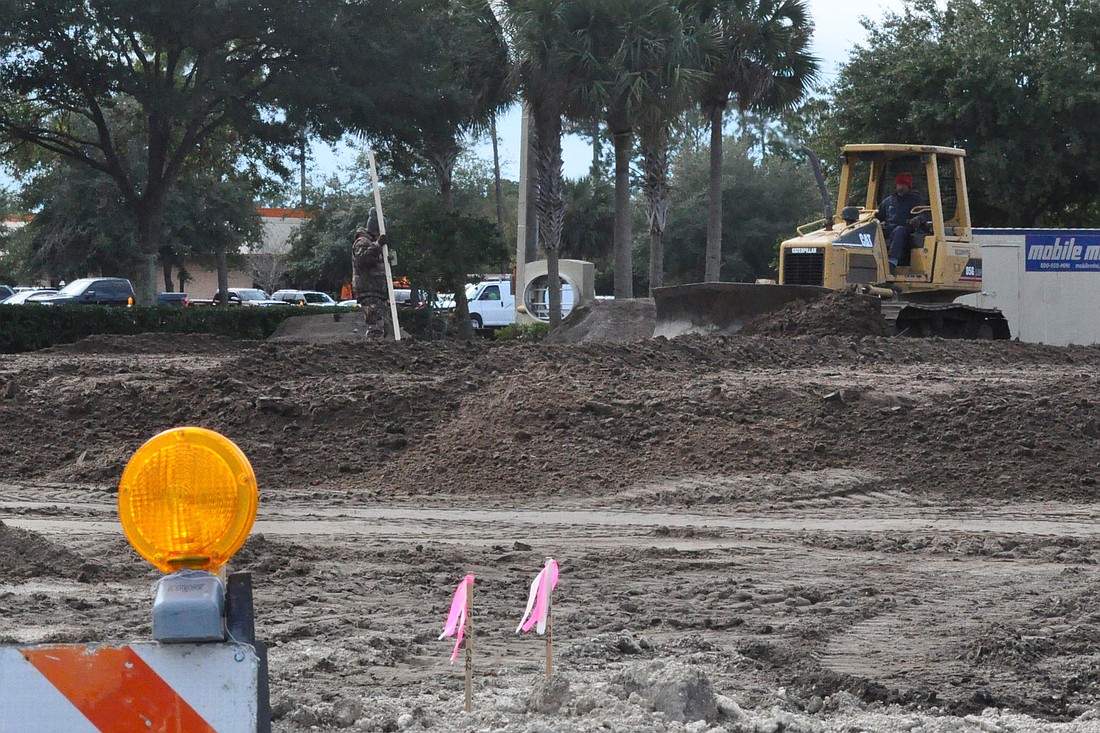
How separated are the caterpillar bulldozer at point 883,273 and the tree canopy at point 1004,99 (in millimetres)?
13690

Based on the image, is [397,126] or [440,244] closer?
[440,244]

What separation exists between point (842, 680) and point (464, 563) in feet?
9.27

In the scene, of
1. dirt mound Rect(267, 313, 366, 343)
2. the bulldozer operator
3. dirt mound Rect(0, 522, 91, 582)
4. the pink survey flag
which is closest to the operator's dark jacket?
the bulldozer operator

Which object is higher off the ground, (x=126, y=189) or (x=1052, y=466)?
(x=126, y=189)

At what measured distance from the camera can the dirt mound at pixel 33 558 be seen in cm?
638

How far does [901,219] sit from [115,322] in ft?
44.4

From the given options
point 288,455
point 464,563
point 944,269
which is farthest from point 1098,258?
point 464,563

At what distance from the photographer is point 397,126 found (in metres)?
27.1

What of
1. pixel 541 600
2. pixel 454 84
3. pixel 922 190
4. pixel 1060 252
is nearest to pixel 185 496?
pixel 541 600

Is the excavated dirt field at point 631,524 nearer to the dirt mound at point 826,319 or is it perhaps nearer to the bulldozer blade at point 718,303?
the dirt mound at point 826,319

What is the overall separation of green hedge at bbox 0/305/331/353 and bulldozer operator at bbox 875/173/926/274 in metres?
12.3

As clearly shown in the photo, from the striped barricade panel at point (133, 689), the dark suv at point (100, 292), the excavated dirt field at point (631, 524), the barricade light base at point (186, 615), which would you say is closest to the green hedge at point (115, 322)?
the excavated dirt field at point (631, 524)

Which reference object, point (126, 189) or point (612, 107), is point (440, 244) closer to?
point (612, 107)

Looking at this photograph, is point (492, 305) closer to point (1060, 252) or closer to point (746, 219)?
point (1060, 252)
